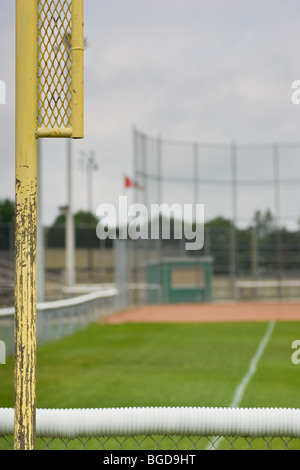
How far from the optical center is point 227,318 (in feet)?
76.3

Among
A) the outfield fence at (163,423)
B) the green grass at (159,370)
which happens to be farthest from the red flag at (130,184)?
the outfield fence at (163,423)

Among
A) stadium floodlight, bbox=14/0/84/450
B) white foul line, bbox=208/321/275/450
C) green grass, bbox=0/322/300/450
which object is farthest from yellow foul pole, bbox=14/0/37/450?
green grass, bbox=0/322/300/450

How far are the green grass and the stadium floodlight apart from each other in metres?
5.49

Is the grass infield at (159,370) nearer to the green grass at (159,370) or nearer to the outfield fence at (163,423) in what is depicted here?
the green grass at (159,370)

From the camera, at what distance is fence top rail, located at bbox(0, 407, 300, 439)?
127 inches

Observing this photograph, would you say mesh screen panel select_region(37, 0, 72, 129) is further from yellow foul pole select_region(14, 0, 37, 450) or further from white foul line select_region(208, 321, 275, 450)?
white foul line select_region(208, 321, 275, 450)

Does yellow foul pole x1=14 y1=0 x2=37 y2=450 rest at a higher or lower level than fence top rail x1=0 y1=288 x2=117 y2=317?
A: higher

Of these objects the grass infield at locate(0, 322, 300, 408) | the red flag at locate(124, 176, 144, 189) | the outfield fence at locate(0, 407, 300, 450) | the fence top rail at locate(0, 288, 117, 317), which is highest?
the red flag at locate(124, 176, 144, 189)

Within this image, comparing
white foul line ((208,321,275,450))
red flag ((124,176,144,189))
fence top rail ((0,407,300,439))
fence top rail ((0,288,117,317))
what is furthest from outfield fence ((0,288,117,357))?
fence top rail ((0,407,300,439))

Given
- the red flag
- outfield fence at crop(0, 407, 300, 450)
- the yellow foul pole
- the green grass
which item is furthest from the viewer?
the red flag

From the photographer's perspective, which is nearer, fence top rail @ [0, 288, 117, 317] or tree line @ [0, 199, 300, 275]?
fence top rail @ [0, 288, 117, 317]

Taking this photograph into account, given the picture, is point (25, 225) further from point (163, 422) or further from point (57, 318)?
point (57, 318)

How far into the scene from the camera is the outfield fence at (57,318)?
11789mm

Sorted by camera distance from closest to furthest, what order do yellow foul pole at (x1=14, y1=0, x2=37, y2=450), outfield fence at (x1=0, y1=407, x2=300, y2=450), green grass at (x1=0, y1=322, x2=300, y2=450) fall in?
yellow foul pole at (x1=14, y1=0, x2=37, y2=450)
outfield fence at (x1=0, y1=407, x2=300, y2=450)
green grass at (x1=0, y1=322, x2=300, y2=450)
